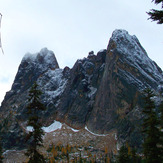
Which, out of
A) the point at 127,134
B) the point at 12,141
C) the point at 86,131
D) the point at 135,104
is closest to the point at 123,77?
the point at 135,104

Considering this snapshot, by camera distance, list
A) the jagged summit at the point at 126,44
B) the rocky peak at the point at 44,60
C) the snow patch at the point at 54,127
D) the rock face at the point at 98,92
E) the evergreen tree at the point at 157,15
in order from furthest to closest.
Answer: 1. the rocky peak at the point at 44,60
2. the snow patch at the point at 54,127
3. the jagged summit at the point at 126,44
4. the rock face at the point at 98,92
5. the evergreen tree at the point at 157,15

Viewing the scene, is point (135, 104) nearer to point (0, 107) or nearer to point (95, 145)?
point (95, 145)

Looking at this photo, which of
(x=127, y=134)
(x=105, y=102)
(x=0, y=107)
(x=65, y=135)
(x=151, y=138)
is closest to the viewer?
(x=151, y=138)

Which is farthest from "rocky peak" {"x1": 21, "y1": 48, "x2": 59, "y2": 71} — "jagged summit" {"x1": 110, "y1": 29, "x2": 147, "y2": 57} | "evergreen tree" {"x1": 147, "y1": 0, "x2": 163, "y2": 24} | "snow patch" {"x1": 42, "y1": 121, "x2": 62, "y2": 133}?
"evergreen tree" {"x1": 147, "y1": 0, "x2": 163, "y2": 24}

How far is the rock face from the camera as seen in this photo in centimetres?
10669

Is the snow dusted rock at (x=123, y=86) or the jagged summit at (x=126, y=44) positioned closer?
the snow dusted rock at (x=123, y=86)

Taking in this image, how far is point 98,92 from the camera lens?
129m

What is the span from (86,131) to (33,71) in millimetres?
92349

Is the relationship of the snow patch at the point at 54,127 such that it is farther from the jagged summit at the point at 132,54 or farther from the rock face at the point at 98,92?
the jagged summit at the point at 132,54

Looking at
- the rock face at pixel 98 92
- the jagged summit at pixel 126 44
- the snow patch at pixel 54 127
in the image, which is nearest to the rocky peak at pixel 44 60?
the rock face at pixel 98 92

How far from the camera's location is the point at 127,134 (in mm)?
97312

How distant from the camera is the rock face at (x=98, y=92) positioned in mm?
106688

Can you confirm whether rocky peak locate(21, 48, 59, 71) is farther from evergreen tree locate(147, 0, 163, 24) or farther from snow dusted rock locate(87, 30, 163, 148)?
evergreen tree locate(147, 0, 163, 24)

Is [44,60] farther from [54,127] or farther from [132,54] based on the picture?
[132,54]
